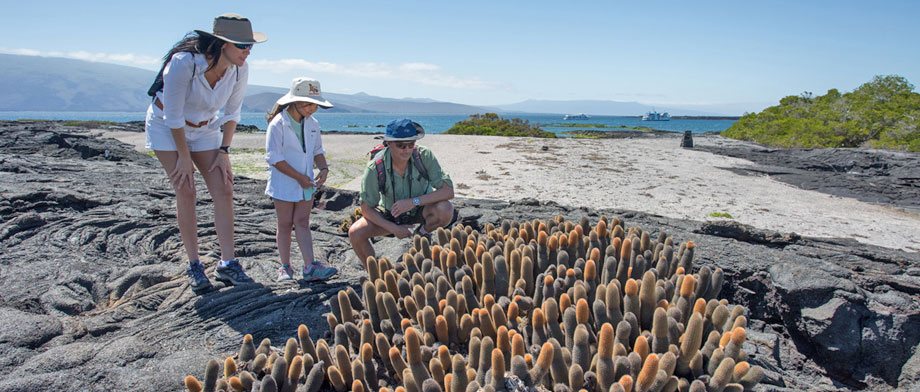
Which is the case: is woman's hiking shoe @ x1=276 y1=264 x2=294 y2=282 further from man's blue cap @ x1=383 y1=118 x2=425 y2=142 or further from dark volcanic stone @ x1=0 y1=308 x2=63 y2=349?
dark volcanic stone @ x1=0 y1=308 x2=63 y2=349

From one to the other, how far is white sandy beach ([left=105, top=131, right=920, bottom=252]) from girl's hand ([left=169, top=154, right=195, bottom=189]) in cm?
545

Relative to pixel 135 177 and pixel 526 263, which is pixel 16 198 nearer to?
pixel 135 177

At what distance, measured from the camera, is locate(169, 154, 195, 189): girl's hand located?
377cm

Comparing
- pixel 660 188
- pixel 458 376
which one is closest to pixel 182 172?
pixel 458 376

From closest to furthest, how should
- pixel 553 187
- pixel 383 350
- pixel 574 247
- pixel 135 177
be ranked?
pixel 383 350 → pixel 574 247 → pixel 135 177 → pixel 553 187

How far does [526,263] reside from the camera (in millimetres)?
2973

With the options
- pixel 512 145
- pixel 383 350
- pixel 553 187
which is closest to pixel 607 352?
pixel 383 350

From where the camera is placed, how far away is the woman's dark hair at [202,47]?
11.9 ft

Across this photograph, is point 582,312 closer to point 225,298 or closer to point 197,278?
point 225,298

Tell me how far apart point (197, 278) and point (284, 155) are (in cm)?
109

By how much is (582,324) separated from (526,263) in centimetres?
77

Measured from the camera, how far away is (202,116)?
12.6ft

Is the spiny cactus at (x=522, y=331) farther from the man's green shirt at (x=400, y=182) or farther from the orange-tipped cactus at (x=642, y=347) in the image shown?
the man's green shirt at (x=400, y=182)

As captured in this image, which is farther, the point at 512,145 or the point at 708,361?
the point at 512,145
